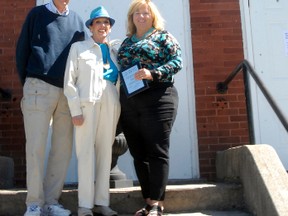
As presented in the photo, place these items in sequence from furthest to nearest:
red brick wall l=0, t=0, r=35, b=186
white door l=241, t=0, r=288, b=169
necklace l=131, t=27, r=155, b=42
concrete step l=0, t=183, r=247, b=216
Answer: white door l=241, t=0, r=288, b=169 < red brick wall l=0, t=0, r=35, b=186 < concrete step l=0, t=183, r=247, b=216 < necklace l=131, t=27, r=155, b=42

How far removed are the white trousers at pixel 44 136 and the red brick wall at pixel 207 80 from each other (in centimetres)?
165

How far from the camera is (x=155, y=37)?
3.51 meters

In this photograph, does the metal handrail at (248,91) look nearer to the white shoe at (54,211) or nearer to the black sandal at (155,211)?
the black sandal at (155,211)

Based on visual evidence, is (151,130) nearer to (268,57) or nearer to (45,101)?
(45,101)

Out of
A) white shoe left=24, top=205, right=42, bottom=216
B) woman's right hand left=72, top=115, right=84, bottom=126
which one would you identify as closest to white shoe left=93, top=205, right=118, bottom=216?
white shoe left=24, top=205, right=42, bottom=216

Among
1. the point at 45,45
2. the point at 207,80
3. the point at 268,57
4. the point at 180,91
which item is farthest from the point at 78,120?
the point at 268,57

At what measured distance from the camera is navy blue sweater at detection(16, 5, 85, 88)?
348 cm

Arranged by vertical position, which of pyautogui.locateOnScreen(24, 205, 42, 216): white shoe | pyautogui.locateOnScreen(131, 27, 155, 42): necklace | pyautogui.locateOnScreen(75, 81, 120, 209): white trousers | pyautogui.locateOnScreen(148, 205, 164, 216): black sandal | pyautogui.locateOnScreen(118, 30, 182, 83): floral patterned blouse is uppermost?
pyautogui.locateOnScreen(131, 27, 155, 42): necklace

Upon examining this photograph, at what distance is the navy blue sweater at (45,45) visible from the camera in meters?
3.48

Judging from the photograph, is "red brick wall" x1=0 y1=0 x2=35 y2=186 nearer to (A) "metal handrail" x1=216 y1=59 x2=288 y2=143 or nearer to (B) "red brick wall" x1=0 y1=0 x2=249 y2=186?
(B) "red brick wall" x1=0 y1=0 x2=249 y2=186

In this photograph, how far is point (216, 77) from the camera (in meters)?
5.27

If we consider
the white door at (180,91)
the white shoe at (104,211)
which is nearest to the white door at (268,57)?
the white door at (180,91)

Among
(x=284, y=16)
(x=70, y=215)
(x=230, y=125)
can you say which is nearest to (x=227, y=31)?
(x=284, y=16)

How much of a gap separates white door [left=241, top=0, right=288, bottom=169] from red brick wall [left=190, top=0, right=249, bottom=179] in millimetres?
157
